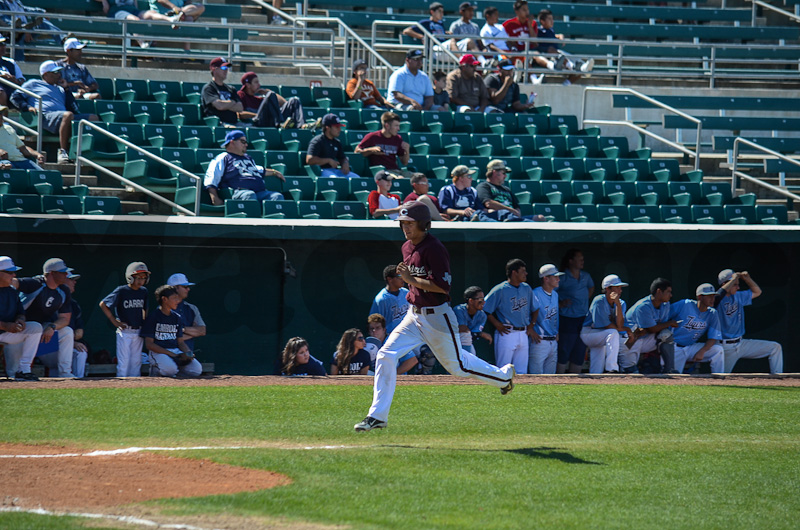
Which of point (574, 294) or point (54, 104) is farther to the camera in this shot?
point (54, 104)

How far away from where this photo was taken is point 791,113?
1777cm

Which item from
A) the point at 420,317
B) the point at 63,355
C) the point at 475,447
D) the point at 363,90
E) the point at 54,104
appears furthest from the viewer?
the point at 363,90

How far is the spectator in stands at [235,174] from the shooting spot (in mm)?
11555

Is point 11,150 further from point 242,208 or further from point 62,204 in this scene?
point 242,208

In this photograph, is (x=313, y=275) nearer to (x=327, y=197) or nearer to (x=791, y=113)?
(x=327, y=197)

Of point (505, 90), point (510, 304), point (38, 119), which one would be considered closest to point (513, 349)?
point (510, 304)

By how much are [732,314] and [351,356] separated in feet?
16.2

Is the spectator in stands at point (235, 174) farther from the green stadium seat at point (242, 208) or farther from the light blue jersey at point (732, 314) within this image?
the light blue jersey at point (732, 314)

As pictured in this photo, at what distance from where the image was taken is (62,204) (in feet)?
34.9

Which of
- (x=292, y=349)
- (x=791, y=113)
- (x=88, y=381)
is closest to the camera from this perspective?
(x=88, y=381)

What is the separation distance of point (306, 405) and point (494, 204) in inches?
182

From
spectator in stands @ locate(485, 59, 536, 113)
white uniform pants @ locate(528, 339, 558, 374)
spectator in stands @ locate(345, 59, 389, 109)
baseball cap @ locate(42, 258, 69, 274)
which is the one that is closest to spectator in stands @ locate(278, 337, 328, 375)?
baseball cap @ locate(42, 258, 69, 274)

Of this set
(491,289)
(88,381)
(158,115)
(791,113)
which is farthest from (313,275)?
(791,113)

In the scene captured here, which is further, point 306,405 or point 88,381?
point 88,381
